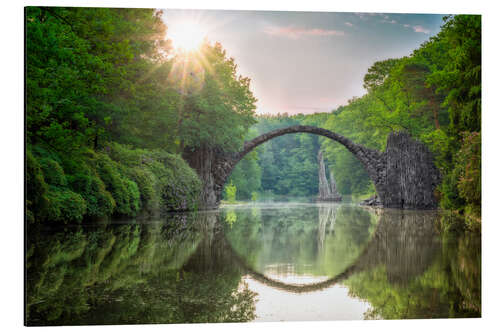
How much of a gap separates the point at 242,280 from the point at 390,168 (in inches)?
691

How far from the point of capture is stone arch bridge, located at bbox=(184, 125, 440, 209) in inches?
733

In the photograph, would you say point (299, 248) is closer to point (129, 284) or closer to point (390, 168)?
point (129, 284)

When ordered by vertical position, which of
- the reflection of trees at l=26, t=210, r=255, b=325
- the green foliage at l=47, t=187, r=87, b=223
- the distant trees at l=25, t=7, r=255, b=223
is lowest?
the reflection of trees at l=26, t=210, r=255, b=325

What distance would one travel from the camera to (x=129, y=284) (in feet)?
13.8

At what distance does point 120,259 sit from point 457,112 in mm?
8662

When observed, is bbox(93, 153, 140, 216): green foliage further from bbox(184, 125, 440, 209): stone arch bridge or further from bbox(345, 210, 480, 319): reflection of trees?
bbox(184, 125, 440, 209): stone arch bridge

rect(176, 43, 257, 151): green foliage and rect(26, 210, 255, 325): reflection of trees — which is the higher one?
rect(176, 43, 257, 151): green foliage

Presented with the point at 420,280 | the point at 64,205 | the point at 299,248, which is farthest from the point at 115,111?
the point at 420,280

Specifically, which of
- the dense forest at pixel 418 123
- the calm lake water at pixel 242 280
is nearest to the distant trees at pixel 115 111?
the calm lake water at pixel 242 280

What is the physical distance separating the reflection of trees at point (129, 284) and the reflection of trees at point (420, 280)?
4.03 ft

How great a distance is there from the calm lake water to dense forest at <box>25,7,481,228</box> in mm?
1268

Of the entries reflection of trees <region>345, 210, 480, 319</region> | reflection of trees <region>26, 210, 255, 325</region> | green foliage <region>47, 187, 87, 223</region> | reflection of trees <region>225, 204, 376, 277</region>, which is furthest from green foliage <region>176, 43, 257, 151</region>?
reflection of trees <region>345, 210, 480, 319</region>

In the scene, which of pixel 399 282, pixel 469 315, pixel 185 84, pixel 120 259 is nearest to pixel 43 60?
pixel 120 259

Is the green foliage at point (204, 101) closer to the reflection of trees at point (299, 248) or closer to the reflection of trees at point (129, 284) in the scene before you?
the reflection of trees at point (299, 248)
